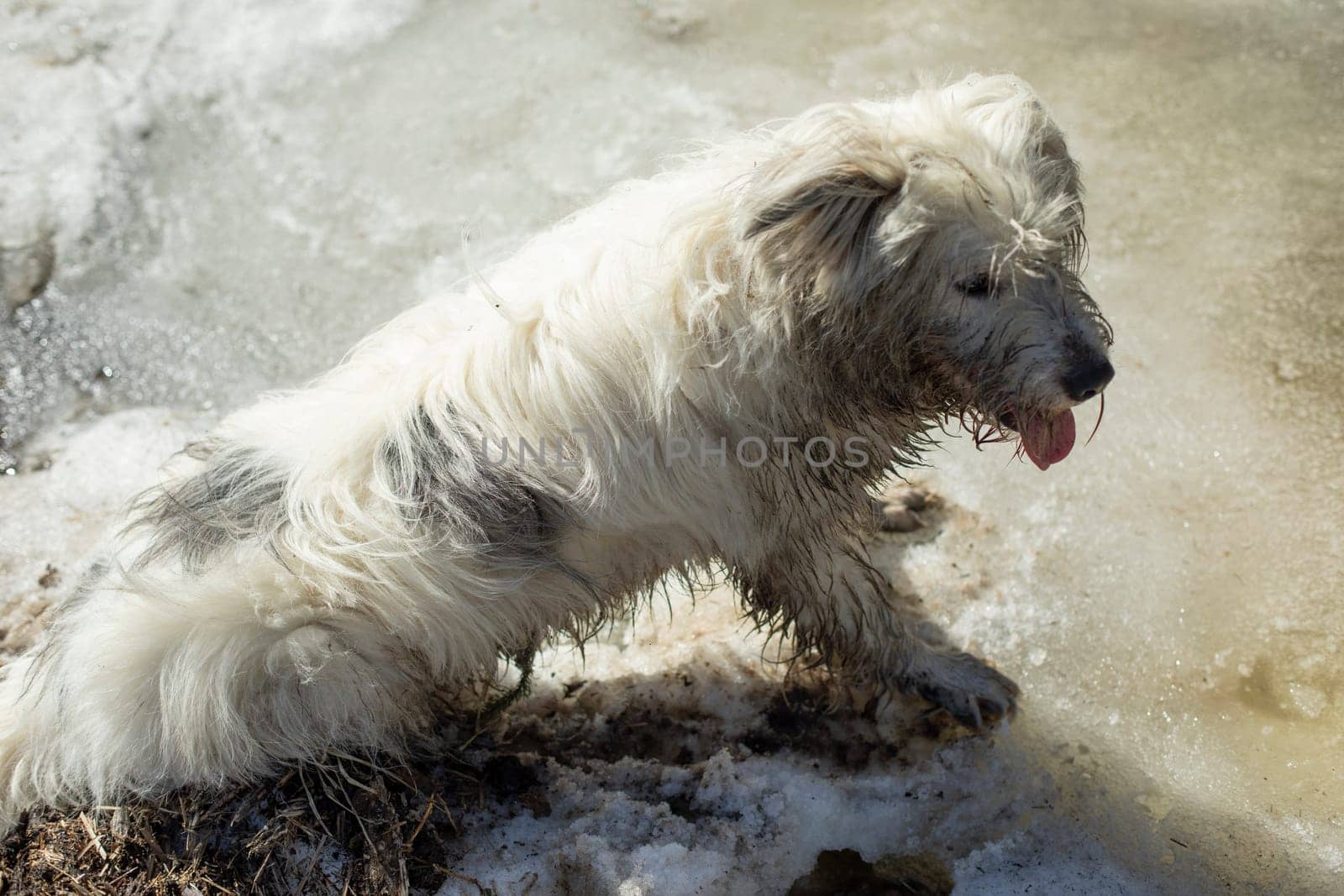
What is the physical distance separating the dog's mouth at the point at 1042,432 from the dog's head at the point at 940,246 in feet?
0.06

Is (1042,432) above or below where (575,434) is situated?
below

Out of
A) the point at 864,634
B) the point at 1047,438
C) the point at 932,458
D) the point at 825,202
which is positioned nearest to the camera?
the point at 825,202

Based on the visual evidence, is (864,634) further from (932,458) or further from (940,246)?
(940,246)

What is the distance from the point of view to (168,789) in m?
2.64

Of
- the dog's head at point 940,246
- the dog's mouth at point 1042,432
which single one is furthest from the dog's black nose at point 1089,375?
the dog's mouth at point 1042,432

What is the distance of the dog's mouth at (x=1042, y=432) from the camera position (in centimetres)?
253

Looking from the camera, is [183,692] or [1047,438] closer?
[183,692]

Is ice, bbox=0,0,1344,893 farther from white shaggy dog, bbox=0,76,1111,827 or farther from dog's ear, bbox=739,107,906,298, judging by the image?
dog's ear, bbox=739,107,906,298

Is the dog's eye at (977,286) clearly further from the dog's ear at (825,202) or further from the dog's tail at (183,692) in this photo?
the dog's tail at (183,692)

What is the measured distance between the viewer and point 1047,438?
2.63 meters

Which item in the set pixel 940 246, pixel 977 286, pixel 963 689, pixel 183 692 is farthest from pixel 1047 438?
pixel 183 692

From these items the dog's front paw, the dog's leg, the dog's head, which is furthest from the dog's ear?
the dog's front paw

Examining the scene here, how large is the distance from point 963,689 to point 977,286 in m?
1.51

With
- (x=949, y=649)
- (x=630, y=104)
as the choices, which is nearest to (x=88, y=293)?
(x=630, y=104)
